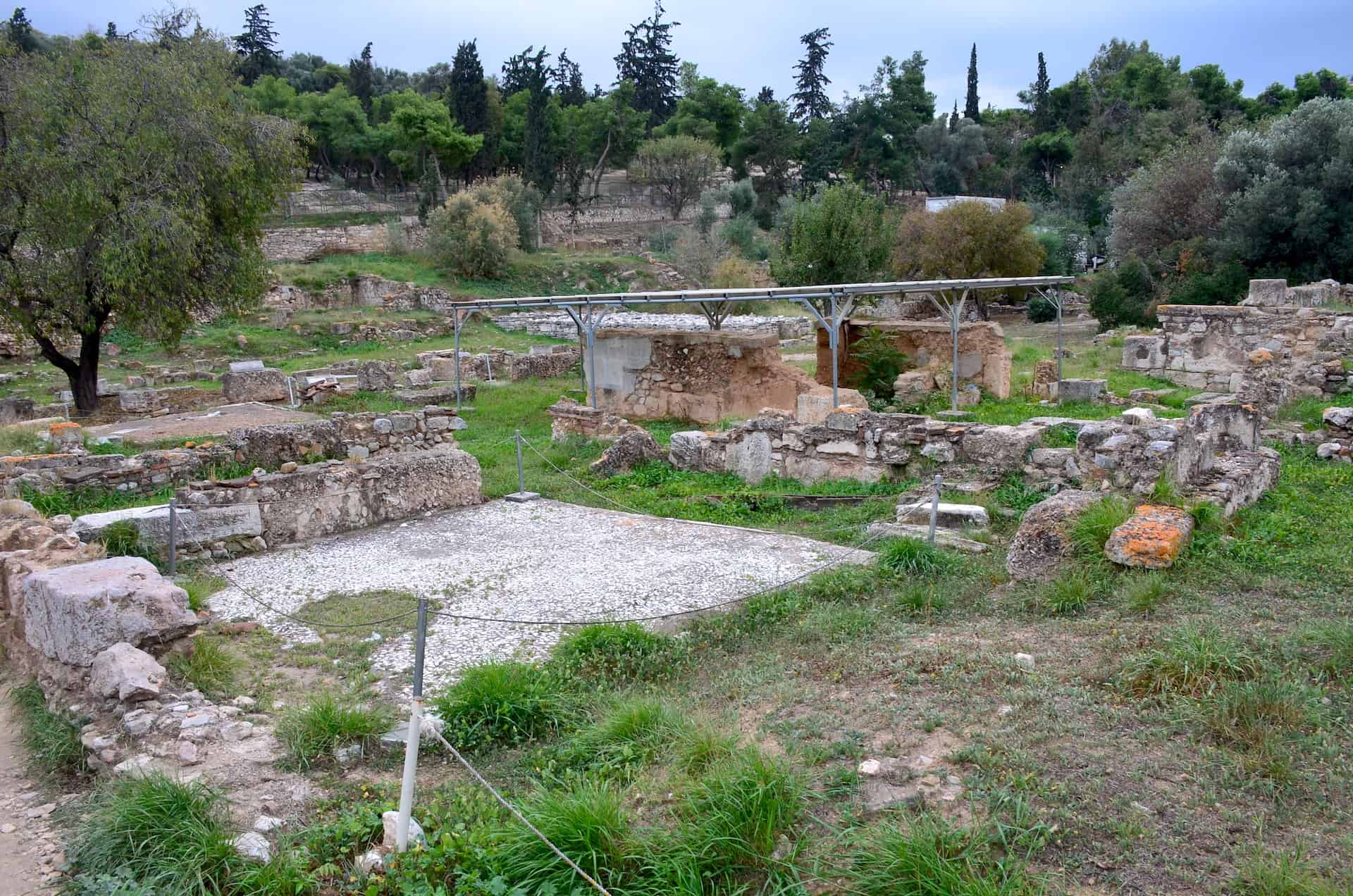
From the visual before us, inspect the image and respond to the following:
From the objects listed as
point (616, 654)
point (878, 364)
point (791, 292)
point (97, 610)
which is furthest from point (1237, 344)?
point (97, 610)

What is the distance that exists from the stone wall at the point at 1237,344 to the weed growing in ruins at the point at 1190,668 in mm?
12351

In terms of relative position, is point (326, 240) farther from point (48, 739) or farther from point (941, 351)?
point (48, 739)

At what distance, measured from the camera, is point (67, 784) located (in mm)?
4648

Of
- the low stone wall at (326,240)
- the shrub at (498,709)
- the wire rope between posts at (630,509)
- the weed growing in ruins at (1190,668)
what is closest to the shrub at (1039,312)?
the wire rope between posts at (630,509)

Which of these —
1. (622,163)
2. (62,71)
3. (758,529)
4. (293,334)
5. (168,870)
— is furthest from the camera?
(622,163)

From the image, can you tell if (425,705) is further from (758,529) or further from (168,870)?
(758,529)

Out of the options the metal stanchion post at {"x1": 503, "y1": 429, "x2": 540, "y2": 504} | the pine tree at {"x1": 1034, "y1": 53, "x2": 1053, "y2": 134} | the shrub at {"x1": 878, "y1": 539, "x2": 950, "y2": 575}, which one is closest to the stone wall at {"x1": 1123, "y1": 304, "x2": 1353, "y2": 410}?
the shrub at {"x1": 878, "y1": 539, "x2": 950, "y2": 575}

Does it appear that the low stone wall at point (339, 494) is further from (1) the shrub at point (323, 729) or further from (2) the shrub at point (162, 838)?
(2) the shrub at point (162, 838)

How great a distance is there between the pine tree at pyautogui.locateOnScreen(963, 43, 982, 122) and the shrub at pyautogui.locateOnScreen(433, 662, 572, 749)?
72.0m

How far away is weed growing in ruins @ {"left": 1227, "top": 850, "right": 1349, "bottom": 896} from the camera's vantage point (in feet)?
9.80

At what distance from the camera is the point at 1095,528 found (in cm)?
658

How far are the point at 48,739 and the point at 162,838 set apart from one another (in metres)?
1.64

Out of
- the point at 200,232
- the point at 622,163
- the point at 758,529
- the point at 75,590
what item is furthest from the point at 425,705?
A: the point at 622,163

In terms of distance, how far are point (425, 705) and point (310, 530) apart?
16.0 feet
